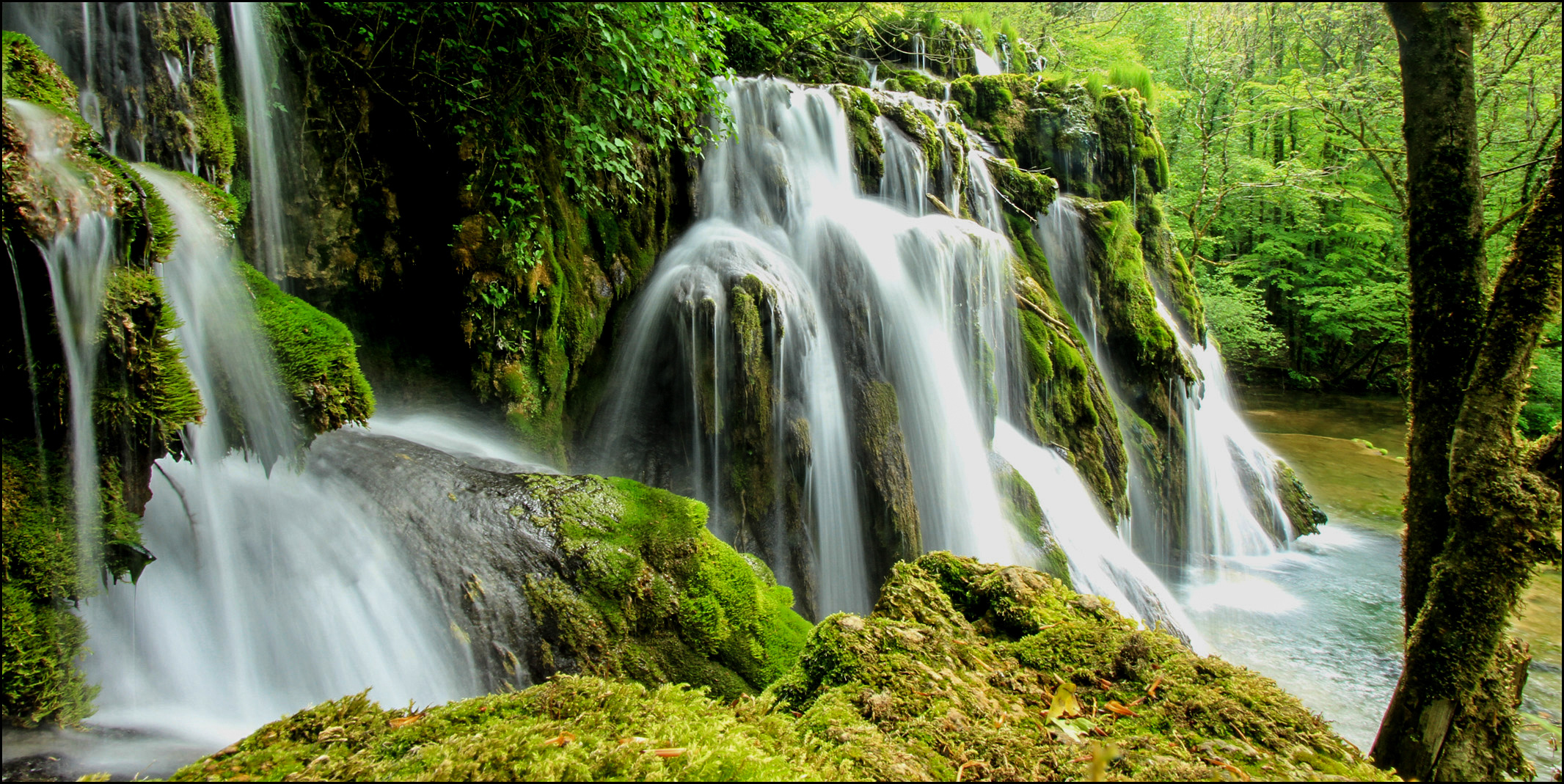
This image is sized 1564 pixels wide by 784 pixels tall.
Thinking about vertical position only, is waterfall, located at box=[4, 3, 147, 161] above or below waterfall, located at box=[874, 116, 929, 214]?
below

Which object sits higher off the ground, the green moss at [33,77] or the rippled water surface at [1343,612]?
the green moss at [33,77]

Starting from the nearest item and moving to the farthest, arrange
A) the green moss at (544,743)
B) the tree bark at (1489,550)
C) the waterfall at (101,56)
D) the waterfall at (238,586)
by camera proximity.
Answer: the green moss at (544,743) → the tree bark at (1489,550) → the waterfall at (238,586) → the waterfall at (101,56)

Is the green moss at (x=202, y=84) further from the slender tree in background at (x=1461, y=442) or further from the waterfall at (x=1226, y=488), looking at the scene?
the waterfall at (x=1226, y=488)

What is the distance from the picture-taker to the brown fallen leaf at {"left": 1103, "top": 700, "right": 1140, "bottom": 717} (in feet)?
6.20

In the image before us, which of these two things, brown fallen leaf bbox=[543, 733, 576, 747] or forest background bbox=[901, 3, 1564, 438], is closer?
brown fallen leaf bbox=[543, 733, 576, 747]

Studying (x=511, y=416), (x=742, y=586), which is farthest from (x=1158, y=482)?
(x=511, y=416)

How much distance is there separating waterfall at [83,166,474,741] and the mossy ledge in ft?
5.59

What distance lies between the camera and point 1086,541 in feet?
23.5

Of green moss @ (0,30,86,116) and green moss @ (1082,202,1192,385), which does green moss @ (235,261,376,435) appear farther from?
green moss @ (1082,202,1192,385)

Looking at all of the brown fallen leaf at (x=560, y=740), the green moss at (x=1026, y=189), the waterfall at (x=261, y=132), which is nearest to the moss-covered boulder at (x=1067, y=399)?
the green moss at (x=1026, y=189)

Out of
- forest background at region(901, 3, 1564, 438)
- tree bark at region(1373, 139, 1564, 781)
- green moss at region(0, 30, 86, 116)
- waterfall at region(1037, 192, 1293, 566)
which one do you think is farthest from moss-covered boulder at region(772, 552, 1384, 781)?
forest background at region(901, 3, 1564, 438)

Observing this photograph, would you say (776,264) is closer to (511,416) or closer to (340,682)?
(511,416)

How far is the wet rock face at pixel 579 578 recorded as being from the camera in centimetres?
336

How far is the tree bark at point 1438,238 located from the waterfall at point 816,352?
11.0 feet
